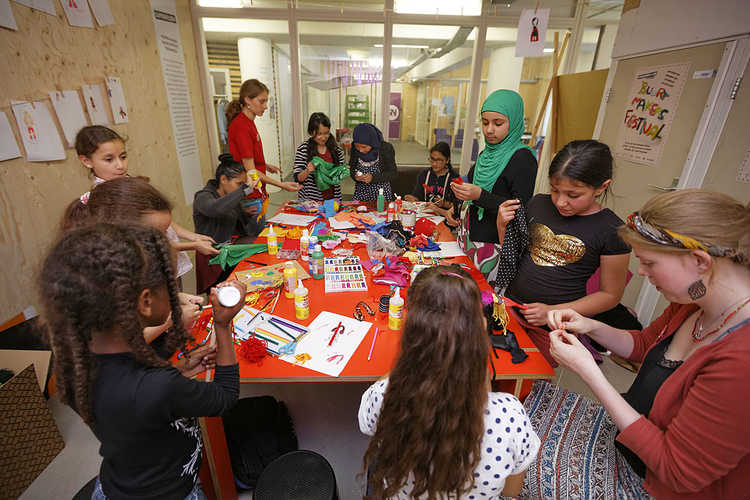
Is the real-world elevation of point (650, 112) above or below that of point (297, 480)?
above

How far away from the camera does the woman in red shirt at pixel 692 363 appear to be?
81 cm

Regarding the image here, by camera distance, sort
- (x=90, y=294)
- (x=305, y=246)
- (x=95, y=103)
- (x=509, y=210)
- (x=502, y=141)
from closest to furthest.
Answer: (x=90, y=294), (x=509, y=210), (x=305, y=246), (x=502, y=141), (x=95, y=103)

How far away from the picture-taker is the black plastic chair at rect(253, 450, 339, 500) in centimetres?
133

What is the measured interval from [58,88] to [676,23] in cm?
470

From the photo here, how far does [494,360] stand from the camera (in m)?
1.40

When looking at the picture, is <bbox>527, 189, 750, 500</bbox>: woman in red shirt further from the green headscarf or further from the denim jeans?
the green headscarf

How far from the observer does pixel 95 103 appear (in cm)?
272

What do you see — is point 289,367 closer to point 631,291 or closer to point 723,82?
point 631,291

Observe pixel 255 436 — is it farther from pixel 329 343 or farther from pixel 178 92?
pixel 178 92

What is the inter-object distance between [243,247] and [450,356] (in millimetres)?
1759

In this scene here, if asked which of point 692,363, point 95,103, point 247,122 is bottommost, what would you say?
point 692,363

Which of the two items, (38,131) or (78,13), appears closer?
(38,131)

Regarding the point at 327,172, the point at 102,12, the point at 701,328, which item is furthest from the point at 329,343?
the point at 102,12

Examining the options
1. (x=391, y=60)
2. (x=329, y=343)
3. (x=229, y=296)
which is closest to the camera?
(x=229, y=296)
